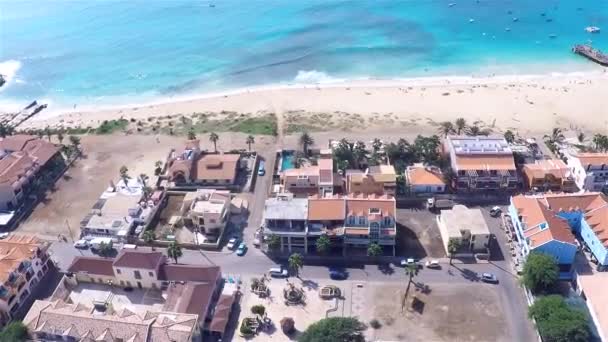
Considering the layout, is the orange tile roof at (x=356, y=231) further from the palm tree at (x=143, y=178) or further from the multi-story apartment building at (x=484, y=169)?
the palm tree at (x=143, y=178)

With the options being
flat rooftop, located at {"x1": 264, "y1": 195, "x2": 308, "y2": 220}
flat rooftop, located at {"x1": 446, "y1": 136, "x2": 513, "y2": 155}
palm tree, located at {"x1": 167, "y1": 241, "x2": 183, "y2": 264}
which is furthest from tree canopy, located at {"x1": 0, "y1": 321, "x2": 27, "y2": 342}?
flat rooftop, located at {"x1": 446, "y1": 136, "x2": 513, "y2": 155}

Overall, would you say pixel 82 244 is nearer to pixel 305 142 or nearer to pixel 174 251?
pixel 174 251

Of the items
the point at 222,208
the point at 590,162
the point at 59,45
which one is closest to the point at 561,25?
the point at 590,162

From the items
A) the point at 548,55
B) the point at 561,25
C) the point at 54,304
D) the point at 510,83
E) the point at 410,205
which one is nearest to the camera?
the point at 54,304

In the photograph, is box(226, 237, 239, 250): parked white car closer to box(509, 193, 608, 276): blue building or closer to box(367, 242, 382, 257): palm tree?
box(367, 242, 382, 257): palm tree

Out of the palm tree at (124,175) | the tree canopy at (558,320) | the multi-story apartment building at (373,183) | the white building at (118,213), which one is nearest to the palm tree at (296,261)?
the multi-story apartment building at (373,183)

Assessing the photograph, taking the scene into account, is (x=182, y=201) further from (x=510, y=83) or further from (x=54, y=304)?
(x=510, y=83)

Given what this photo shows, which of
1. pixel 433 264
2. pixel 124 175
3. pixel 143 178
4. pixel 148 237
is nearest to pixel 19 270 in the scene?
pixel 148 237
